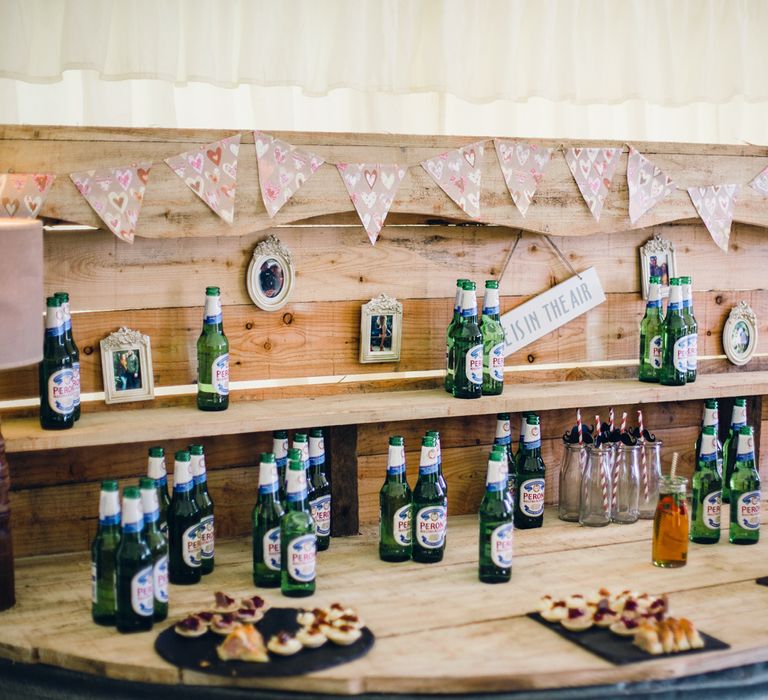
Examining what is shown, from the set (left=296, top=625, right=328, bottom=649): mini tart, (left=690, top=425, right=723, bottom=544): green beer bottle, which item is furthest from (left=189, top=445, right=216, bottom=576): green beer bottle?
(left=690, top=425, right=723, bottom=544): green beer bottle

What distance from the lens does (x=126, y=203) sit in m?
2.30

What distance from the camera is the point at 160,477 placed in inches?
86.8

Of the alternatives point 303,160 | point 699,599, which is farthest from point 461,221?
point 699,599

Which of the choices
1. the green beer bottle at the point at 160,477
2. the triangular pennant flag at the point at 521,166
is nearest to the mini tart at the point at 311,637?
the green beer bottle at the point at 160,477

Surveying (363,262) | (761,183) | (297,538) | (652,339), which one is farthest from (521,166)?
(297,538)

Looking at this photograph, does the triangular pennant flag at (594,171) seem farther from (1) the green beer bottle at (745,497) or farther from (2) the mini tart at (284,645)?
(2) the mini tart at (284,645)

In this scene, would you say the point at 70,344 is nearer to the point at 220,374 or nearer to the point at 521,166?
the point at 220,374

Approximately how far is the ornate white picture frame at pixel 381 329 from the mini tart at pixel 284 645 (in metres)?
0.91

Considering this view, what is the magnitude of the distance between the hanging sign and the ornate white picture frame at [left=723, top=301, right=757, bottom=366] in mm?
433

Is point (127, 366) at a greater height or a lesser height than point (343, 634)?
greater

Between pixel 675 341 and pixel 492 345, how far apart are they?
1.72 ft

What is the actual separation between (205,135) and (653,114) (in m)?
1.68

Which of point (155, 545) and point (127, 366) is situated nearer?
point (155, 545)

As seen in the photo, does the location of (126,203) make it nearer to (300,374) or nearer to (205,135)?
(205,135)
